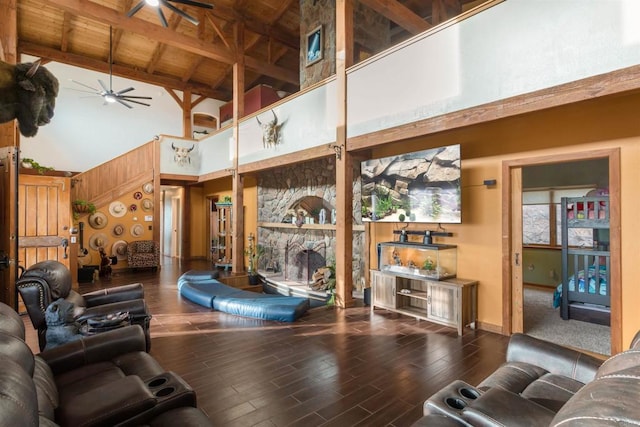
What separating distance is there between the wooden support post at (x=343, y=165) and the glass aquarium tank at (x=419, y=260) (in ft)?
1.92

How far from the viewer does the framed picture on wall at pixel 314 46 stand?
6621 mm

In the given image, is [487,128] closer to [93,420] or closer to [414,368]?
[414,368]

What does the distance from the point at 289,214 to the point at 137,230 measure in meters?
4.69

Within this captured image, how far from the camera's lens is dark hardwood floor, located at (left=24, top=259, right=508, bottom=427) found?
244cm

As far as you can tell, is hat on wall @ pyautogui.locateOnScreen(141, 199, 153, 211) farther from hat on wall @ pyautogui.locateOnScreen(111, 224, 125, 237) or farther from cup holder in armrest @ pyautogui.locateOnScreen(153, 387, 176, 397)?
cup holder in armrest @ pyautogui.locateOnScreen(153, 387, 176, 397)

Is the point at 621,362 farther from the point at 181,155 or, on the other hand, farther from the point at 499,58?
the point at 181,155

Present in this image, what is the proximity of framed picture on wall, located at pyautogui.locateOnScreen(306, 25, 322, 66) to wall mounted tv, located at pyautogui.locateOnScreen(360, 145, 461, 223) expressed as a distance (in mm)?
2934

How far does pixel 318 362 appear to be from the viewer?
323 cm

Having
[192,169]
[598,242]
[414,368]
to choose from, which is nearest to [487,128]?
[598,242]

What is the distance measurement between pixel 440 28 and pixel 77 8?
6.22 m

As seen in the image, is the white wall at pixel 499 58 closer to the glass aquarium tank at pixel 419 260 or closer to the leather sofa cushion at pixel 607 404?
the glass aquarium tank at pixel 419 260

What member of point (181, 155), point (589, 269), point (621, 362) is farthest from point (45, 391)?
point (181, 155)

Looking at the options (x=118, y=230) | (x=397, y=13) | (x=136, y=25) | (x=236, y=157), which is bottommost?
(x=118, y=230)

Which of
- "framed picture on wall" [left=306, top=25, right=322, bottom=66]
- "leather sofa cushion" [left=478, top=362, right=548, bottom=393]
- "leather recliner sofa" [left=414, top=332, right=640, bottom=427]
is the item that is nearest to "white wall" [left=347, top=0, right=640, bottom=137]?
"framed picture on wall" [left=306, top=25, right=322, bottom=66]
